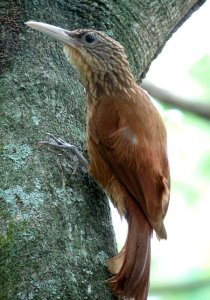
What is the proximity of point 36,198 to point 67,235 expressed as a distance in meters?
0.19

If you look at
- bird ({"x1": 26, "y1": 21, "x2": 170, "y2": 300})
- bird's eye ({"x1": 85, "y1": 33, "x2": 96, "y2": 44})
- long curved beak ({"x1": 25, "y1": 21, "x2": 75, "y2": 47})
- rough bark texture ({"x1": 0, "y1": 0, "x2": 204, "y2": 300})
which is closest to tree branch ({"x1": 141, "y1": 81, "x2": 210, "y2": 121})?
rough bark texture ({"x1": 0, "y1": 0, "x2": 204, "y2": 300})

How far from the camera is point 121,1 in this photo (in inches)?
157

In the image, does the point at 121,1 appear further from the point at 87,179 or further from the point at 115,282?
the point at 115,282

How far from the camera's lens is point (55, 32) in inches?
140

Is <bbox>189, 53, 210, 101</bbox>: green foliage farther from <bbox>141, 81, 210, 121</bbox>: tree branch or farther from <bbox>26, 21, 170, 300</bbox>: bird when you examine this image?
<bbox>26, 21, 170, 300</bbox>: bird

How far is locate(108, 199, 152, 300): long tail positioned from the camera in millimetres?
2820

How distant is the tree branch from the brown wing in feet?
5.53

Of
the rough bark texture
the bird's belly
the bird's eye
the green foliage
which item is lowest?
the green foliage

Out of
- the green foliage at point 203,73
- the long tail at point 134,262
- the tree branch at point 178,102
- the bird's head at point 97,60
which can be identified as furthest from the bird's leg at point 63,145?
the green foliage at point 203,73

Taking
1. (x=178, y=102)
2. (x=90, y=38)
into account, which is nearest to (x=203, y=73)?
(x=178, y=102)

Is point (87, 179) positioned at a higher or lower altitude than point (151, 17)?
lower

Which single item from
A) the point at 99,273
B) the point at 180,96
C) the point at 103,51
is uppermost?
the point at 103,51

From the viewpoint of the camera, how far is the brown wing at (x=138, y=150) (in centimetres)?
326

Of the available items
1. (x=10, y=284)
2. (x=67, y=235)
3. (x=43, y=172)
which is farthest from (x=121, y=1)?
(x=10, y=284)
